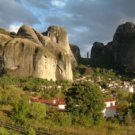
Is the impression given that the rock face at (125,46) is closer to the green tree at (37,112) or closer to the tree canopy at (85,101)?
the tree canopy at (85,101)

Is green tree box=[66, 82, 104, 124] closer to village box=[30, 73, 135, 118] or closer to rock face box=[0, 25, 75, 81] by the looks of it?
village box=[30, 73, 135, 118]

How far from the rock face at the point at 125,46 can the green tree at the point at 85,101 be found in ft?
310

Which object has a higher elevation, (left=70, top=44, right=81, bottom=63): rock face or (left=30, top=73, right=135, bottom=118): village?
(left=70, top=44, right=81, bottom=63): rock face

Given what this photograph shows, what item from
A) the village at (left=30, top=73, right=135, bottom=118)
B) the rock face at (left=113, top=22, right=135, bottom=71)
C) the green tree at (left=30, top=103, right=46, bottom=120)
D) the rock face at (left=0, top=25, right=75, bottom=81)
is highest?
the rock face at (left=113, top=22, right=135, bottom=71)

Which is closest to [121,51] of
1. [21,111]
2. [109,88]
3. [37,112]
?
[109,88]

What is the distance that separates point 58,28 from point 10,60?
3573cm

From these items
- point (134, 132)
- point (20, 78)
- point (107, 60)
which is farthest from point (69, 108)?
point (107, 60)

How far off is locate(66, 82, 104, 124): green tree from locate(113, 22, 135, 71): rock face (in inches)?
3717

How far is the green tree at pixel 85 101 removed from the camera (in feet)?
195

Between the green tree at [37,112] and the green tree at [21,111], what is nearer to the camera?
the green tree at [21,111]

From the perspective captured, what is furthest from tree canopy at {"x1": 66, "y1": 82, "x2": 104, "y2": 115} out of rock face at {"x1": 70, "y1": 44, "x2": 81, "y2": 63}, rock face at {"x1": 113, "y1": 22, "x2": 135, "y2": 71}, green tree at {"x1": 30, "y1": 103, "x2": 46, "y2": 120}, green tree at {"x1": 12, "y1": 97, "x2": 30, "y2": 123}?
rock face at {"x1": 70, "y1": 44, "x2": 81, "y2": 63}

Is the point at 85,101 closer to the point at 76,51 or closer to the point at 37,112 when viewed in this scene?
the point at 37,112

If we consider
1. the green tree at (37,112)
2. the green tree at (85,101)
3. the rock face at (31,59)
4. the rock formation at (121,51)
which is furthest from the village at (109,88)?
the green tree at (37,112)

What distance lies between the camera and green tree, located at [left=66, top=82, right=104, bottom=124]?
59.5 meters
